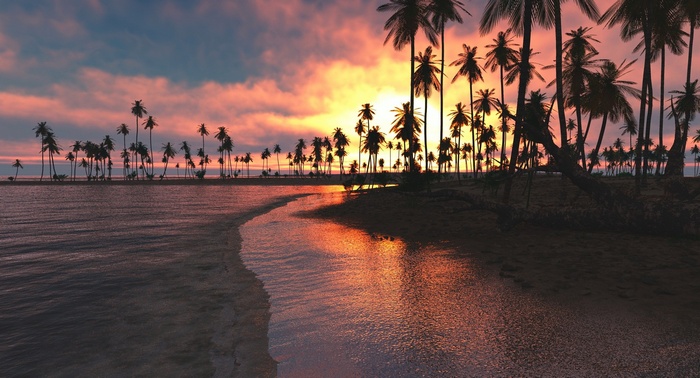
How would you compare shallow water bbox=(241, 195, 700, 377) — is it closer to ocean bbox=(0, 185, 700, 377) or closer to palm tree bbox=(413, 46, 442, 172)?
ocean bbox=(0, 185, 700, 377)

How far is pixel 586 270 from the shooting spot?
7113 millimetres

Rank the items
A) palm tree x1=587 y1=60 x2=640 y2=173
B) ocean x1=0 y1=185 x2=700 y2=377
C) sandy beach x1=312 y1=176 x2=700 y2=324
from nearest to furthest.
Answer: ocean x1=0 y1=185 x2=700 y2=377, sandy beach x1=312 y1=176 x2=700 y2=324, palm tree x1=587 y1=60 x2=640 y2=173

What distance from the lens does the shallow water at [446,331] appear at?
367cm

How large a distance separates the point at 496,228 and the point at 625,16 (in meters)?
17.6

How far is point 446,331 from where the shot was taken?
15.0ft

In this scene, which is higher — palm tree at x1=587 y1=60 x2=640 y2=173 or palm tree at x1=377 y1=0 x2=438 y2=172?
palm tree at x1=377 y1=0 x2=438 y2=172

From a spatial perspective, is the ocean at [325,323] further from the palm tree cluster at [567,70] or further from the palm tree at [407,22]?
the palm tree at [407,22]

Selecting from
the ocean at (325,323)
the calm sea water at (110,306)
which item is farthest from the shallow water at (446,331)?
the calm sea water at (110,306)

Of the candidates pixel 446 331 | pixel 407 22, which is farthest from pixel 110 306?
pixel 407 22

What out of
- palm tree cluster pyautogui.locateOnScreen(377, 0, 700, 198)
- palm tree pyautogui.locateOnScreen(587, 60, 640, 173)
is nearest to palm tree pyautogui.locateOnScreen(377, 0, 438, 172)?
palm tree cluster pyautogui.locateOnScreen(377, 0, 700, 198)

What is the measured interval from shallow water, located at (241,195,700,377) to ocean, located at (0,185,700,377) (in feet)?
0.07

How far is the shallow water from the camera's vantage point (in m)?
3.67

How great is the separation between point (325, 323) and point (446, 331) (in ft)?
5.63

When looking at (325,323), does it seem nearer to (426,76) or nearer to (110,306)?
(110,306)
